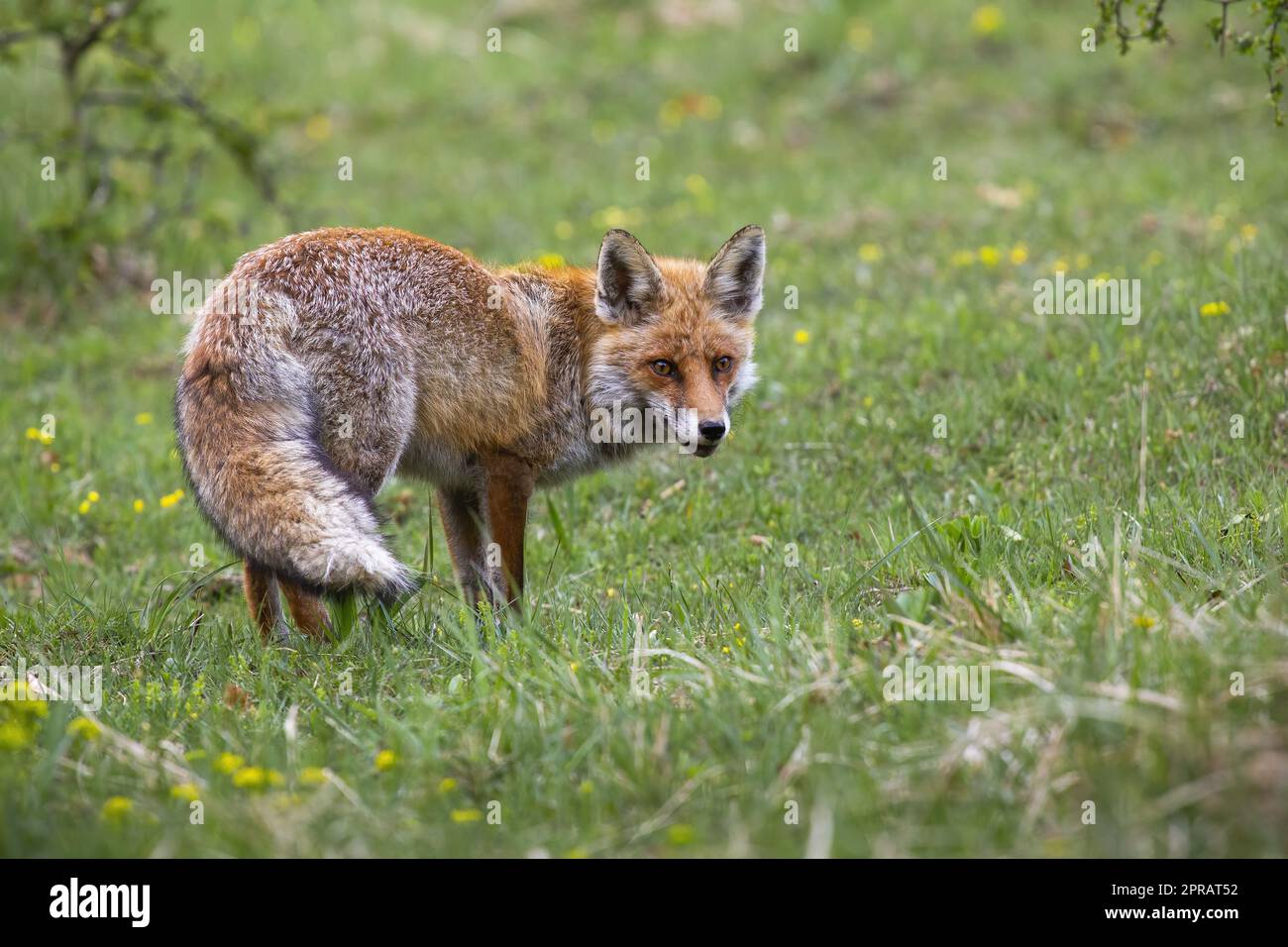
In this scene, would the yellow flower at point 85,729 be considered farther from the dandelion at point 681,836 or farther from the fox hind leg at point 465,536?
the fox hind leg at point 465,536

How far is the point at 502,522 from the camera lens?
18.6ft

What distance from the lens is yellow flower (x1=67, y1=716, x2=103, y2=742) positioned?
3.79m

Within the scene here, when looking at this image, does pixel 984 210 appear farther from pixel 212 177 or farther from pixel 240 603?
pixel 212 177

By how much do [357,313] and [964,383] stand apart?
3922 millimetres

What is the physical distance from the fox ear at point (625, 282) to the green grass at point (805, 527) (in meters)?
1.29

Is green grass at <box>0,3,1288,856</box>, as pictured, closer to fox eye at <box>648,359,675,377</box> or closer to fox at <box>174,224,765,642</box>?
fox at <box>174,224,765,642</box>

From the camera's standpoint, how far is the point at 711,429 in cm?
549

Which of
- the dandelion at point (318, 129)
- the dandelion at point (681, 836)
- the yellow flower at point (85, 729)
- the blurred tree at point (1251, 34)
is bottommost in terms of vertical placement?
the dandelion at point (681, 836)

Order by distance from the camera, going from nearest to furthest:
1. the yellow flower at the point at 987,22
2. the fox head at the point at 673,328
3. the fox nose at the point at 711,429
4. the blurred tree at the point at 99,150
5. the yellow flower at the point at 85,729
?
the yellow flower at the point at 85,729
the fox nose at the point at 711,429
the fox head at the point at 673,328
the blurred tree at the point at 99,150
the yellow flower at the point at 987,22

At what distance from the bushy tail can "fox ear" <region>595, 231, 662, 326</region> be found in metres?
1.58

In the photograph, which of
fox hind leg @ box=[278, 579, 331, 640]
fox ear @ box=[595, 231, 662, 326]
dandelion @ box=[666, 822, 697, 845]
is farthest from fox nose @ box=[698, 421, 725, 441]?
dandelion @ box=[666, 822, 697, 845]

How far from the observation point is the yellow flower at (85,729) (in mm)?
3791

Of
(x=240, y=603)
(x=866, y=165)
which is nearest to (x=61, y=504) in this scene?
(x=240, y=603)

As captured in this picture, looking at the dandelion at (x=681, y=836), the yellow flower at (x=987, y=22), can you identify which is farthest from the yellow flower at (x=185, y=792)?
the yellow flower at (x=987, y=22)
